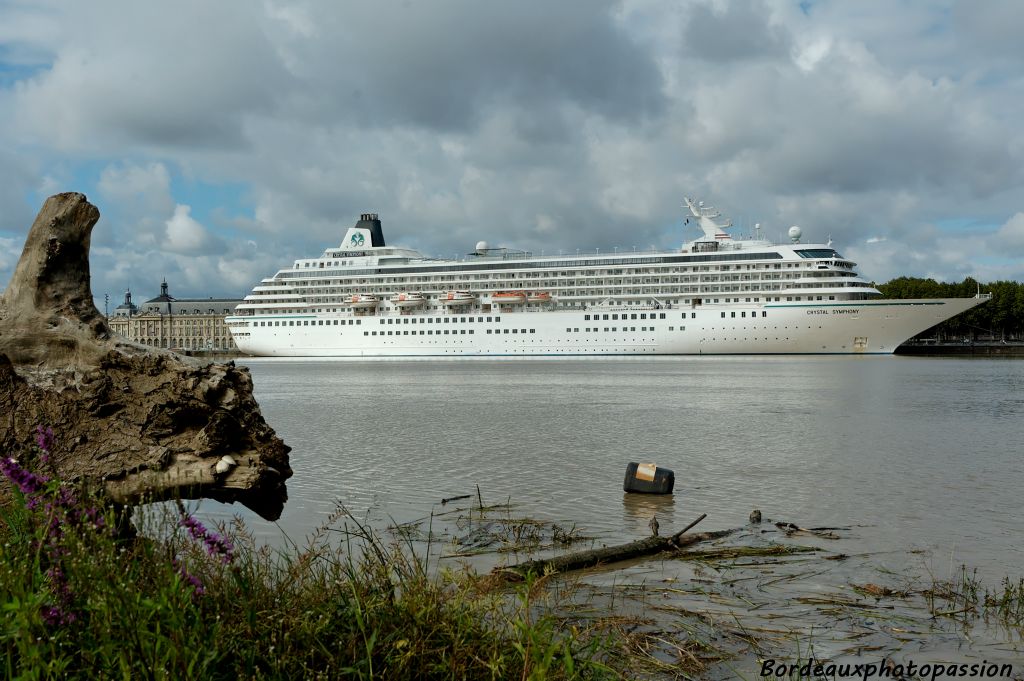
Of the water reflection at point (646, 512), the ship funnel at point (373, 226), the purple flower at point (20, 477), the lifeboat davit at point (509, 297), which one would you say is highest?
the ship funnel at point (373, 226)

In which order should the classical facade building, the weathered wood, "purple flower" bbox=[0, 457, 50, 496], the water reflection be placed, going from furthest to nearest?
1. the classical facade building
2. the water reflection
3. the weathered wood
4. "purple flower" bbox=[0, 457, 50, 496]

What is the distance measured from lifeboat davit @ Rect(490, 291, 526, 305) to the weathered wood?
6693 centimetres

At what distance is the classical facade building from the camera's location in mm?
147875

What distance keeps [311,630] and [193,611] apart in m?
Answer: 0.44

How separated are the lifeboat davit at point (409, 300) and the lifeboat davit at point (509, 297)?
24.4 feet

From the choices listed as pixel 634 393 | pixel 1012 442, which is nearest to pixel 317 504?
pixel 1012 442

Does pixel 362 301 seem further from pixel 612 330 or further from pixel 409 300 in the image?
pixel 612 330

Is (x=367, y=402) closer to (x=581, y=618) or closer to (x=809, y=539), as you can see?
(x=809, y=539)

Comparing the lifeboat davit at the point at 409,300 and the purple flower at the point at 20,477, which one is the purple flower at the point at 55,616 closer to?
the purple flower at the point at 20,477

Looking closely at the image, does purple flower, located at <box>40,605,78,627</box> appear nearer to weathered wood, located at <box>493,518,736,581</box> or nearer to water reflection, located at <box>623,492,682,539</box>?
weathered wood, located at <box>493,518,736,581</box>

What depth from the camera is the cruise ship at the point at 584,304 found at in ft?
216

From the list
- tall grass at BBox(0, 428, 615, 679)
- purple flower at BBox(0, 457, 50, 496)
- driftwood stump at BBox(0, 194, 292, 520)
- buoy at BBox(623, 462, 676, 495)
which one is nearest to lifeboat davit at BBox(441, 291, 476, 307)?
buoy at BBox(623, 462, 676, 495)

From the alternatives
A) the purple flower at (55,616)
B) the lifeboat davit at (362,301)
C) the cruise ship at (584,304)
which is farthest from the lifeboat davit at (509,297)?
the purple flower at (55,616)

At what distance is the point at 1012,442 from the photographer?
47.5ft
